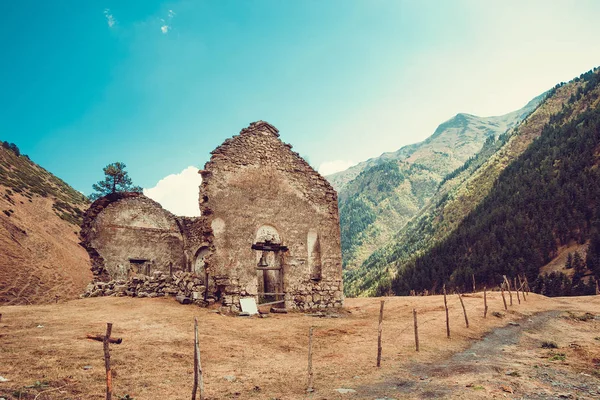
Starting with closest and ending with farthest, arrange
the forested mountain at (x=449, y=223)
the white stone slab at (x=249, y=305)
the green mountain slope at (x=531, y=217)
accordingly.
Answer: the white stone slab at (x=249, y=305) → the green mountain slope at (x=531, y=217) → the forested mountain at (x=449, y=223)

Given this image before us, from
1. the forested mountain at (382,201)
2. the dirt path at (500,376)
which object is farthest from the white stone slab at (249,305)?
the forested mountain at (382,201)

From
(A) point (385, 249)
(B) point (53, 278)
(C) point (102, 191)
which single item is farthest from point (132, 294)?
(A) point (385, 249)

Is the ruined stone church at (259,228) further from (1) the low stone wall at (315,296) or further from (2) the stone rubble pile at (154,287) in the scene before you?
(2) the stone rubble pile at (154,287)

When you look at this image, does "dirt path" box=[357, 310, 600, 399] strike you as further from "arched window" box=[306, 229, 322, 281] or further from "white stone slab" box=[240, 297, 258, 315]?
"white stone slab" box=[240, 297, 258, 315]

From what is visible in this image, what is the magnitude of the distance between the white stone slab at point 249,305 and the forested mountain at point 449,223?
4341 cm

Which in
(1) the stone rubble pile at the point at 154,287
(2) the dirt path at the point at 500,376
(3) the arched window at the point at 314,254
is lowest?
(2) the dirt path at the point at 500,376

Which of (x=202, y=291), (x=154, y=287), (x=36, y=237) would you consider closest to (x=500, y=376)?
(x=202, y=291)

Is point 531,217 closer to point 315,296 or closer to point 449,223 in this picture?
point 449,223

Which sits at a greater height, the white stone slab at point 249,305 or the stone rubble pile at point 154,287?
the stone rubble pile at point 154,287

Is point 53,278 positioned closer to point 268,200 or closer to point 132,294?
point 132,294

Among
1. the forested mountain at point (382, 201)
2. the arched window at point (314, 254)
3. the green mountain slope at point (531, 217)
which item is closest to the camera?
the arched window at point (314, 254)

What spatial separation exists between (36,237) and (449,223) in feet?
230

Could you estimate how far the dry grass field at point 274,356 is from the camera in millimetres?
6277

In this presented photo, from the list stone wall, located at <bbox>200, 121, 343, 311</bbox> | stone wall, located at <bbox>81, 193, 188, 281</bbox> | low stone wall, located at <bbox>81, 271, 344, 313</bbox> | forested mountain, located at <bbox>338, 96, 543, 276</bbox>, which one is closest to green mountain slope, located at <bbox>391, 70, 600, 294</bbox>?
low stone wall, located at <bbox>81, 271, 344, 313</bbox>
